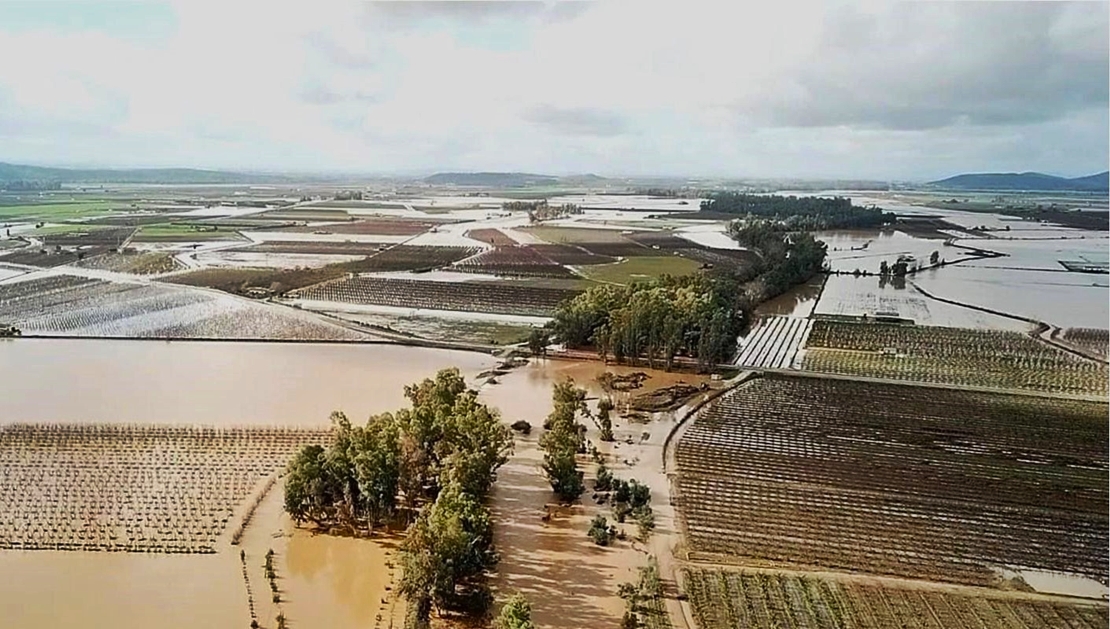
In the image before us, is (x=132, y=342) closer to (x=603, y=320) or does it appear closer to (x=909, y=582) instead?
(x=603, y=320)

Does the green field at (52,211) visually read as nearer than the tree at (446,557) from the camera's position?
No

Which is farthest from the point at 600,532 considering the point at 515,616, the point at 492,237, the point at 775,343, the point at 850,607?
the point at 492,237

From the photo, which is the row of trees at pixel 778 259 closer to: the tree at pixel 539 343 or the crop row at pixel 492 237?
the tree at pixel 539 343

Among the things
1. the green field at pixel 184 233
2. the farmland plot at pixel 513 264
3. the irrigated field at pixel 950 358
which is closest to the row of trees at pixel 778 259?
the irrigated field at pixel 950 358

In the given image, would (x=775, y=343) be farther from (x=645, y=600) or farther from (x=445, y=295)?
(x=645, y=600)

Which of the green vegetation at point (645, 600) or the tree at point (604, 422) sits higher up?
the tree at point (604, 422)

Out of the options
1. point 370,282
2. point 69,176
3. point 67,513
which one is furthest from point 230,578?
point 69,176

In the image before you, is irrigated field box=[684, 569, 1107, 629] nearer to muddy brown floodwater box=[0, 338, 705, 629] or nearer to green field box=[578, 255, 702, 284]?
muddy brown floodwater box=[0, 338, 705, 629]
